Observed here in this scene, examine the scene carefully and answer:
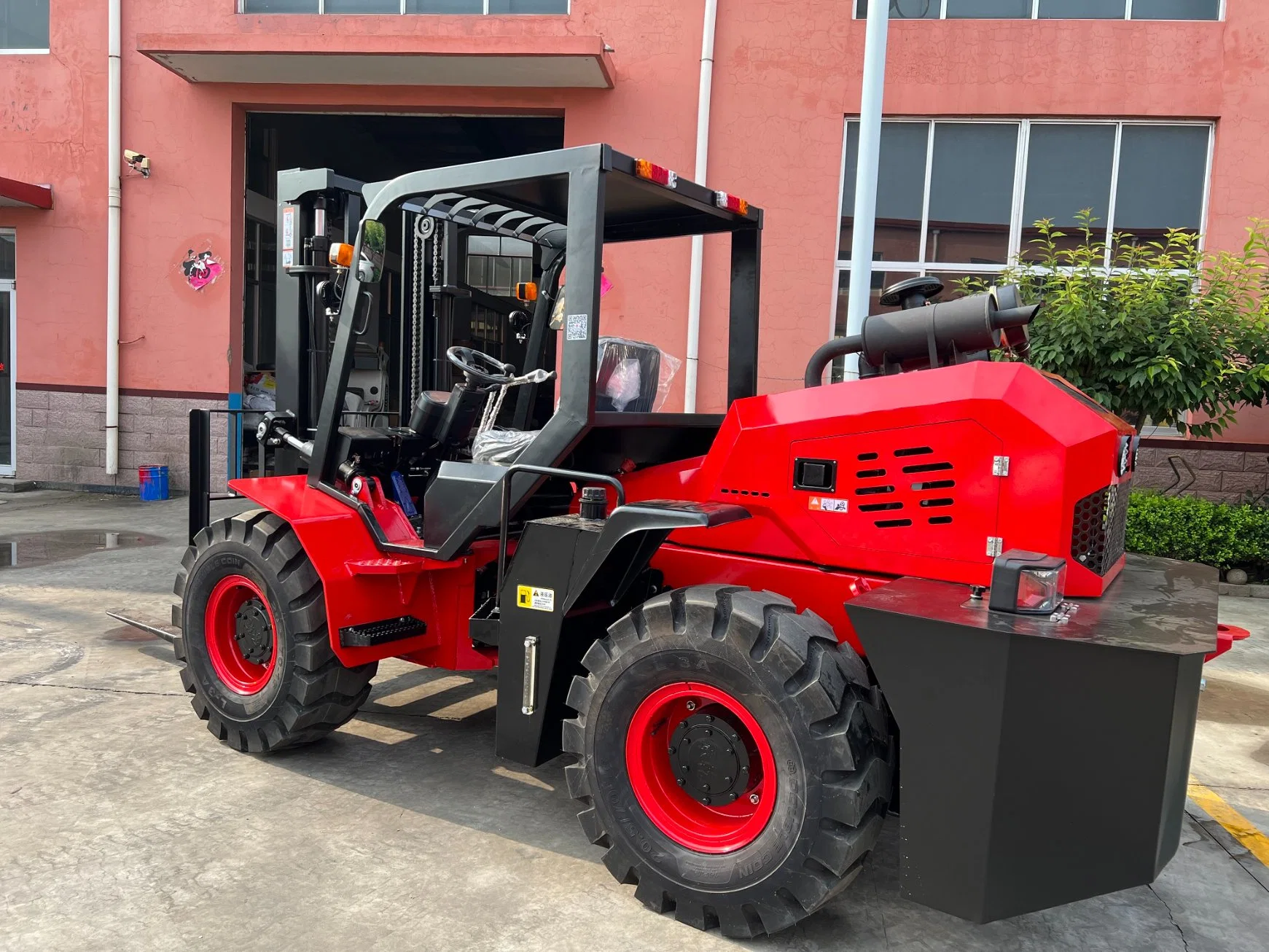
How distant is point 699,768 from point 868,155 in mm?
5448

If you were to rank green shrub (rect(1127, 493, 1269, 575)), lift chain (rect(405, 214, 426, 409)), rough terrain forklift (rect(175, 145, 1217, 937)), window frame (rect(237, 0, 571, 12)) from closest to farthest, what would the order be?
rough terrain forklift (rect(175, 145, 1217, 937)) < lift chain (rect(405, 214, 426, 409)) < green shrub (rect(1127, 493, 1269, 575)) < window frame (rect(237, 0, 571, 12))

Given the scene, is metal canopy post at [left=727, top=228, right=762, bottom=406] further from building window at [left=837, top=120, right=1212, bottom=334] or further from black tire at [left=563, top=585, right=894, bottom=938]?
building window at [left=837, top=120, right=1212, bottom=334]

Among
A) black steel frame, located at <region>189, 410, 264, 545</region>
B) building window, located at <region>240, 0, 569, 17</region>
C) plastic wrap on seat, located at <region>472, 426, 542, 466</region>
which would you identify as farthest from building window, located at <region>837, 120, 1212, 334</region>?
plastic wrap on seat, located at <region>472, 426, 542, 466</region>

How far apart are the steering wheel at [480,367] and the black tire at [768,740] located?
4.63ft

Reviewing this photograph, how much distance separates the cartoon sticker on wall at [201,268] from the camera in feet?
40.3

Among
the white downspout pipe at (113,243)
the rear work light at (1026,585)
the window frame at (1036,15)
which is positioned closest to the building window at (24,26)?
the white downspout pipe at (113,243)

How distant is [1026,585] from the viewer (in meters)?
2.63

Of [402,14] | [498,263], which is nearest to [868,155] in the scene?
[498,263]

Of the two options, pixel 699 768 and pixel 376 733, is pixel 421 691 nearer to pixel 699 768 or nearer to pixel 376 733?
pixel 376 733

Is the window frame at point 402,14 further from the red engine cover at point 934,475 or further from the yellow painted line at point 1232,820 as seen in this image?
the yellow painted line at point 1232,820

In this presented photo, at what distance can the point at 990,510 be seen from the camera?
296cm

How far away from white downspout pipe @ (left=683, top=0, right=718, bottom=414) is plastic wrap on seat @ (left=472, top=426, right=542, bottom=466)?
6925mm

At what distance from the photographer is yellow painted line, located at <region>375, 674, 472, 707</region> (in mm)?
5133

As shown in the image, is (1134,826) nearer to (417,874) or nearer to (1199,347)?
(417,874)
